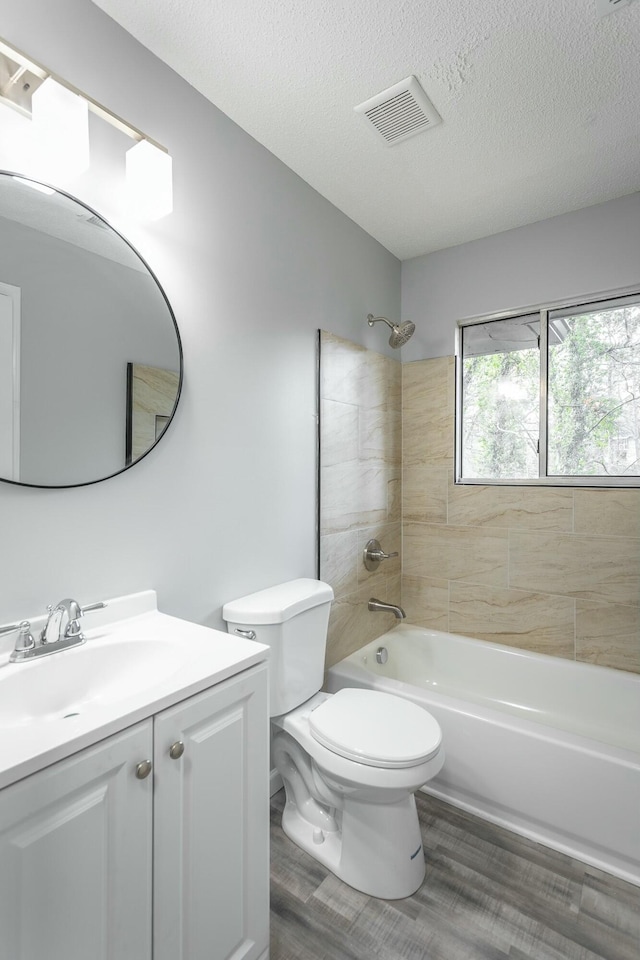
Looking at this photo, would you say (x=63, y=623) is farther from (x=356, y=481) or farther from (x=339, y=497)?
(x=356, y=481)

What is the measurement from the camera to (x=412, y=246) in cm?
270

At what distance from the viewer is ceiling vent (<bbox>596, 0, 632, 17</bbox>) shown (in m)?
1.27

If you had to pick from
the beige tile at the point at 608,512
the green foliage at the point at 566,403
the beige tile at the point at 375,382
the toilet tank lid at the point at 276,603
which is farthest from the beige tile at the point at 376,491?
the beige tile at the point at 608,512

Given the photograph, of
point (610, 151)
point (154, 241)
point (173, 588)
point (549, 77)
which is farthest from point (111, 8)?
point (610, 151)

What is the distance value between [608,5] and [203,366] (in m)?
1.50

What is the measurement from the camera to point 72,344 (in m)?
1.25

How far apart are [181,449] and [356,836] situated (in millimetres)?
1362

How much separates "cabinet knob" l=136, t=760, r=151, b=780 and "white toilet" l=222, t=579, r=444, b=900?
75 cm

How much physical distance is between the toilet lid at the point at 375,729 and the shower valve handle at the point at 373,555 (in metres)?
0.81

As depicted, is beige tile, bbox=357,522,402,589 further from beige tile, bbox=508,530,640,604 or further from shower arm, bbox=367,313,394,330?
shower arm, bbox=367,313,394,330

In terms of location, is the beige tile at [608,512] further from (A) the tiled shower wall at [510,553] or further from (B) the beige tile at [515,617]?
(B) the beige tile at [515,617]

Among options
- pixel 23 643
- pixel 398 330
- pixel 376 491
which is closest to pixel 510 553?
pixel 376 491

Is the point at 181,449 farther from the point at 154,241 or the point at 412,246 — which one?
the point at 412,246

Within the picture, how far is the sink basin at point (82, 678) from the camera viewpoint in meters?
1.02
